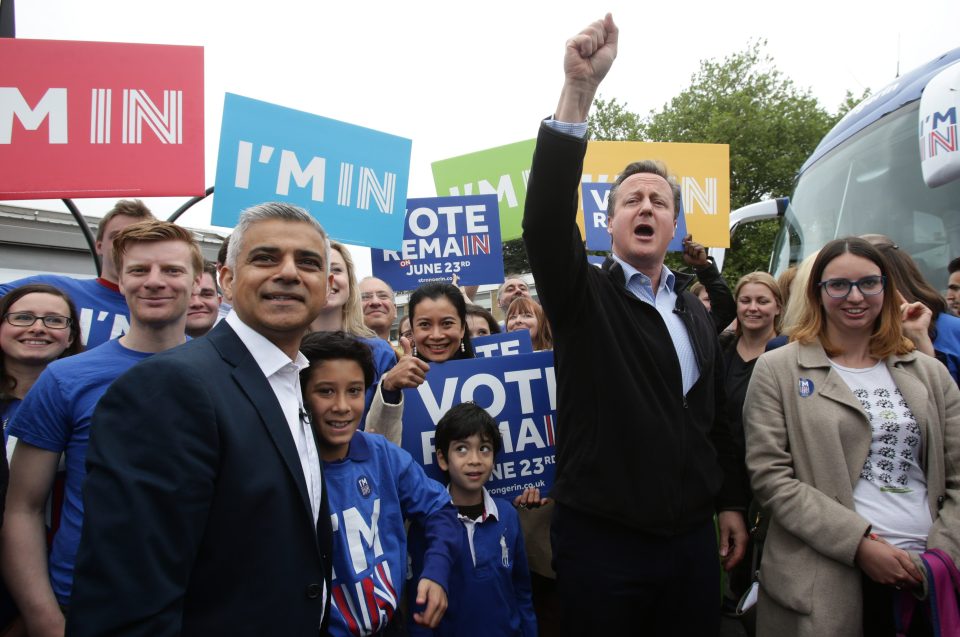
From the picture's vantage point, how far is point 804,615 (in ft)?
6.93

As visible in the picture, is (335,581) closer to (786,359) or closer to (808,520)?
(808,520)

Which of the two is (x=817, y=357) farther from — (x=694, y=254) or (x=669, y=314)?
(x=694, y=254)

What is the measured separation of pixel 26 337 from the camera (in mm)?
2416

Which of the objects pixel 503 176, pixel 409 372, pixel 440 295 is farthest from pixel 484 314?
pixel 409 372

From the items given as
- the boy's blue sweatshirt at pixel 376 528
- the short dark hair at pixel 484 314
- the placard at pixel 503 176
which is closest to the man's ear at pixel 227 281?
the boy's blue sweatshirt at pixel 376 528

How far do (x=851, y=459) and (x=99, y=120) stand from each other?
447 centimetres

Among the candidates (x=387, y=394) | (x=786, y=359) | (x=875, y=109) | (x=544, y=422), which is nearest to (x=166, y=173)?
(x=387, y=394)

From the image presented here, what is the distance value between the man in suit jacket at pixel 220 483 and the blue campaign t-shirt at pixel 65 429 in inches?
36.5

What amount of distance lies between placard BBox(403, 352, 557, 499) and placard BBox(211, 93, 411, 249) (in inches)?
77.5

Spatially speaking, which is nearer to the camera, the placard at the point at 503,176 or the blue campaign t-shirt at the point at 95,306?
the blue campaign t-shirt at the point at 95,306

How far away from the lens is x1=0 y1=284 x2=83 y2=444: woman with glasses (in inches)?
94.3

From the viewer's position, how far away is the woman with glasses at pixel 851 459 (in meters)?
2.09

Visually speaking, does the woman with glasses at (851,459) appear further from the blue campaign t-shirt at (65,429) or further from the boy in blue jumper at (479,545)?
the blue campaign t-shirt at (65,429)

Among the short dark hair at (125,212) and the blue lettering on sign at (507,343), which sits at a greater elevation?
the short dark hair at (125,212)
